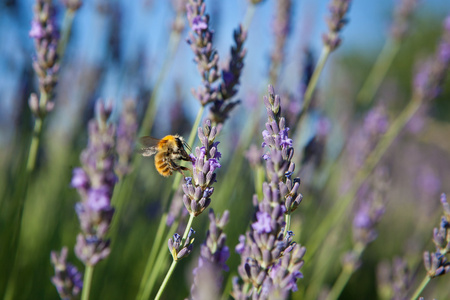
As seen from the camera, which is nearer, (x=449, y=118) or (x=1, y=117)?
(x=1, y=117)

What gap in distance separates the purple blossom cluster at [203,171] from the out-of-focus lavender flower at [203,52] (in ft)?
1.22

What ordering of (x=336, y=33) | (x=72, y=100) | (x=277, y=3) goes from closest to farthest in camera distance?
(x=336, y=33), (x=277, y=3), (x=72, y=100)

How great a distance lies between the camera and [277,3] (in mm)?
2211

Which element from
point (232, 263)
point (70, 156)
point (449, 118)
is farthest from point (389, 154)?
point (449, 118)

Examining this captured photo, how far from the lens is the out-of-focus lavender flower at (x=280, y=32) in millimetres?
2156

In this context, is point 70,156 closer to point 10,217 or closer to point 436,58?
point 10,217

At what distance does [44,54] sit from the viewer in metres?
1.38

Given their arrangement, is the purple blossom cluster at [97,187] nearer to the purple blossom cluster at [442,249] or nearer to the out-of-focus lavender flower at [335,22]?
the purple blossom cluster at [442,249]

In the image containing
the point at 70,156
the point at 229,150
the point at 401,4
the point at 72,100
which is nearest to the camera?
the point at 70,156

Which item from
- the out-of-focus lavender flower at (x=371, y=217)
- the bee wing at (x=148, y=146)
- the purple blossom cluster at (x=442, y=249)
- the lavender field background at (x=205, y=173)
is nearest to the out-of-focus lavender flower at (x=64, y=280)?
the lavender field background at (x=205, y=173)

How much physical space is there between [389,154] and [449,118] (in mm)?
17256

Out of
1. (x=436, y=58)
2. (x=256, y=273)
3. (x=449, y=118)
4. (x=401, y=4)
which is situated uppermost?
(x=449, y=118)

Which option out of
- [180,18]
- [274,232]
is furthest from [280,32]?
[274,232]

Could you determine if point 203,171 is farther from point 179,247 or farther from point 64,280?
point 64,280
